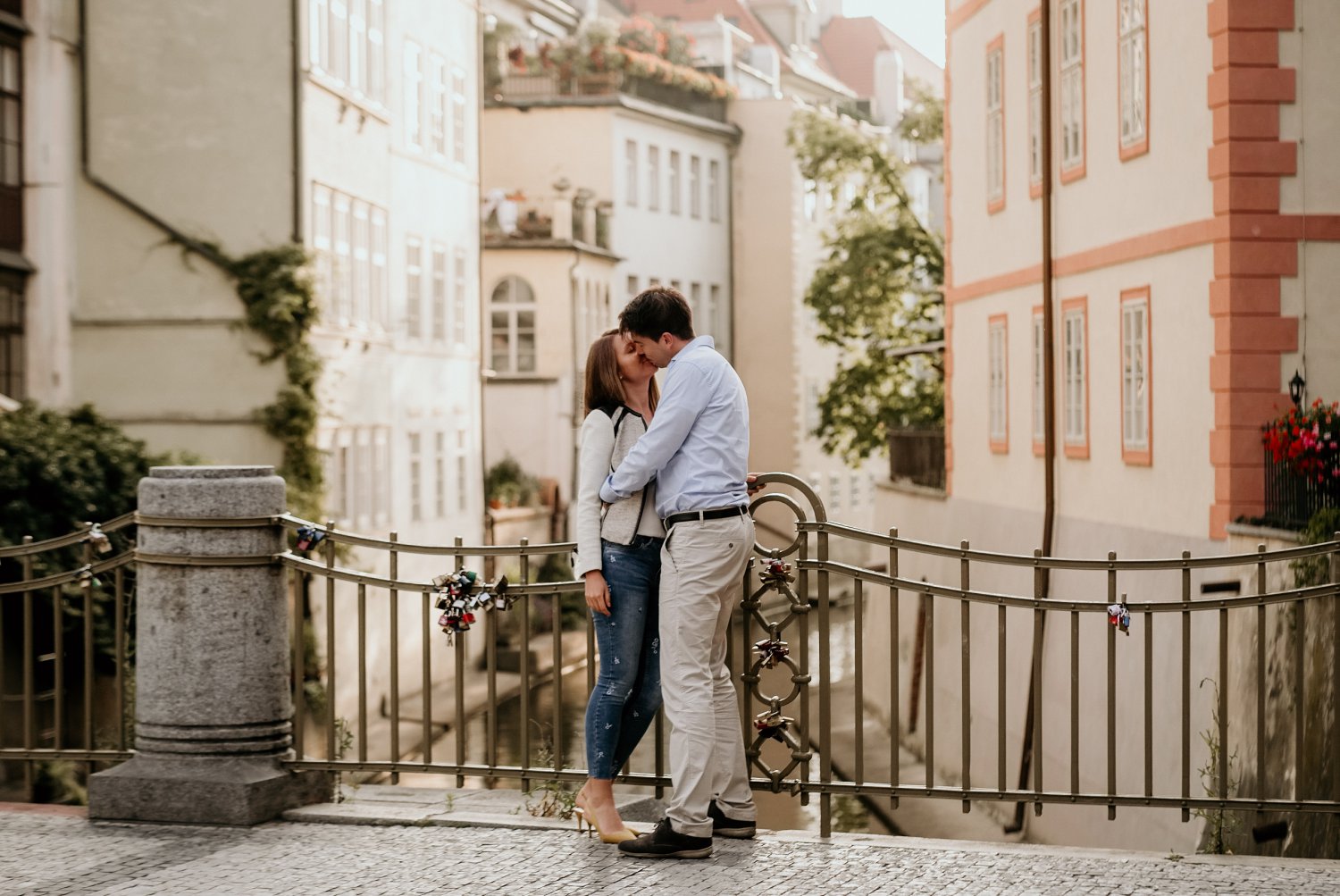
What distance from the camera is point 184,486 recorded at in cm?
835

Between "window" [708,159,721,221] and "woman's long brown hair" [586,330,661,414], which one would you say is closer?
"woman's long brown hair" [586,330,661,414]

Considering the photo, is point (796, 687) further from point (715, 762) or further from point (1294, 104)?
point (1294, 104)

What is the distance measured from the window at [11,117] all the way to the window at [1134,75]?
→ 1450cm

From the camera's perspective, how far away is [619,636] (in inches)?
295

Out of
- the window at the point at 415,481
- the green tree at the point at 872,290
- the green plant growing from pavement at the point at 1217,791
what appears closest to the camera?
the green plant growing from pavement at the point at 1217,791

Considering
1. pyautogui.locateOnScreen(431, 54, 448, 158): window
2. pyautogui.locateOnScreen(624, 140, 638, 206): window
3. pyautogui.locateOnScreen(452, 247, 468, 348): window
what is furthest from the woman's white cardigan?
pyautogui.locateOnScreen(624, 140, 638, 206): window

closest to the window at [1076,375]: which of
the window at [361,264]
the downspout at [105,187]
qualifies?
the downspout at [105,187]

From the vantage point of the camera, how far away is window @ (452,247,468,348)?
122ft

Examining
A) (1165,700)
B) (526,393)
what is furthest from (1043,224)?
(526,393)

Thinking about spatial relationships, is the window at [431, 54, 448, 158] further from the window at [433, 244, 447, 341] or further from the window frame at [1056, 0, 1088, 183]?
the window frame at [1056, 0, 1088, 183]

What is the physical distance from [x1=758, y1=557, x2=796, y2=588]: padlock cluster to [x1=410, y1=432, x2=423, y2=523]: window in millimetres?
27041

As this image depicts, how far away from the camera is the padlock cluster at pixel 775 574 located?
25.6 feet

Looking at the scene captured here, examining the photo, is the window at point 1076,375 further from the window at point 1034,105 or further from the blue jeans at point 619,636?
the blue jeans at point 619,636

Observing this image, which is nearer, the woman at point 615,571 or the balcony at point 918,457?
the woman at point 615,571
